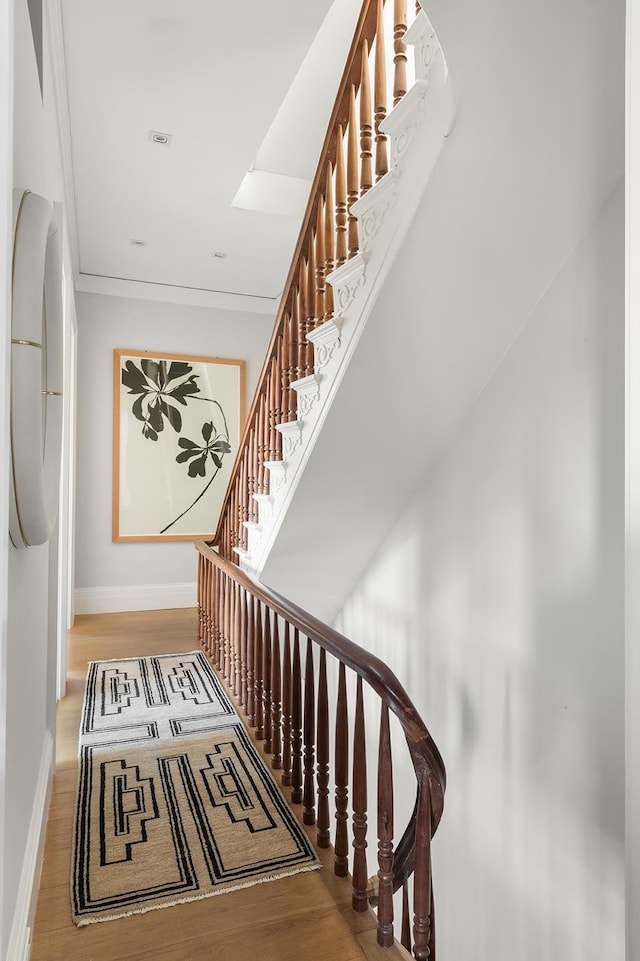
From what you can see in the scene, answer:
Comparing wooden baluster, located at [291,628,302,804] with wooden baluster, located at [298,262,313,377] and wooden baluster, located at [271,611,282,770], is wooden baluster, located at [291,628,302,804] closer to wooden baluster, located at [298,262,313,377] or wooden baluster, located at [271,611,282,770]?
wooden baluster, located at [271,611,282,770]

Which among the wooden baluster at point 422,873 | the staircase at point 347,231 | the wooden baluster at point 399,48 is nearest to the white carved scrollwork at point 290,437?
the staircase at point 347,231

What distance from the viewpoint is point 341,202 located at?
2.16 m

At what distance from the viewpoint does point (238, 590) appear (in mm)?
3039

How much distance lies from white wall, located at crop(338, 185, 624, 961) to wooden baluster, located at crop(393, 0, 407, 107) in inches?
28.2

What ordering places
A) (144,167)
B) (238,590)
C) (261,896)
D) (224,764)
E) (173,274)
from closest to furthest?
(261,896)
(224,764)
(238,590)
(144,167)
(173,274)

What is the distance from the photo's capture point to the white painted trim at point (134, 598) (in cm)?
502

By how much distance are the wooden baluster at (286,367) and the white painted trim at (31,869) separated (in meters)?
1.59

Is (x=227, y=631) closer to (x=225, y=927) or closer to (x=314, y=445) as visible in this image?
(x=314, y=445)

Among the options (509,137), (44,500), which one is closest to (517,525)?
(509,137)

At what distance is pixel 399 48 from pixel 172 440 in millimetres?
3990

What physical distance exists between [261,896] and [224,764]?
748mm

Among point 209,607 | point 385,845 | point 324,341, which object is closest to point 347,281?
point 324,341

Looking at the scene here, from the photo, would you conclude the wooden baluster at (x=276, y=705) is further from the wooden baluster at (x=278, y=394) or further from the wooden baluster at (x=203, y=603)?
the wooden baluster at (x=203, y=603)

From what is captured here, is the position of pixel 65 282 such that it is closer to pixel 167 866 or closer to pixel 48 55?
pixel 48 55
